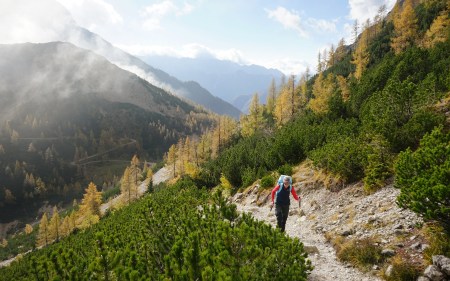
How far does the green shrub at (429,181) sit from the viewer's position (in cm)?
784

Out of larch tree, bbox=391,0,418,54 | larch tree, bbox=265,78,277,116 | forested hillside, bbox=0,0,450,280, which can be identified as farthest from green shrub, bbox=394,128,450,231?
larch tree, bbox=265,78,277,116

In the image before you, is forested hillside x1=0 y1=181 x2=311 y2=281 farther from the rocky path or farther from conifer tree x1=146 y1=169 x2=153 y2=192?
conifer tree x1=146 y1=169 x2=153 y2=192

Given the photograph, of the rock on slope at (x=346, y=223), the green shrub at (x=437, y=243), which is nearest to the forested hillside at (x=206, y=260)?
the rock on slope at (x=346, y=223)

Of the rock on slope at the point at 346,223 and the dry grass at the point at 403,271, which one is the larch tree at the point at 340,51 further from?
the dry grass at the point at 403,271

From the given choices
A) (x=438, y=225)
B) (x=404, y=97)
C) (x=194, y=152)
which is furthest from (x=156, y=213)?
(x=194, y=152)

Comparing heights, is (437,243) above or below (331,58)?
below

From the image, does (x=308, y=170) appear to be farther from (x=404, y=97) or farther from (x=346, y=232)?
(x=346, y=232)

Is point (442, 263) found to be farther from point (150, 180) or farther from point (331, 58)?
point (331, 58)

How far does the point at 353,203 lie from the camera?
50.5 feet

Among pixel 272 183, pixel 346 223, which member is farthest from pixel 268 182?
pixel 346 223

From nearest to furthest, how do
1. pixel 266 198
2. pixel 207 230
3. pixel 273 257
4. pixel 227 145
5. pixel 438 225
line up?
1. pixel 273 257
2. pixel 438 225
3. pixel 207 230
4. pixel 266 198
5. pixel 227 145

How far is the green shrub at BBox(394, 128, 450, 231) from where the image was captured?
7836 millimetres

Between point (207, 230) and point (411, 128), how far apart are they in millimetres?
12120

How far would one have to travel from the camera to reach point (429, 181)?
26.5 feet
